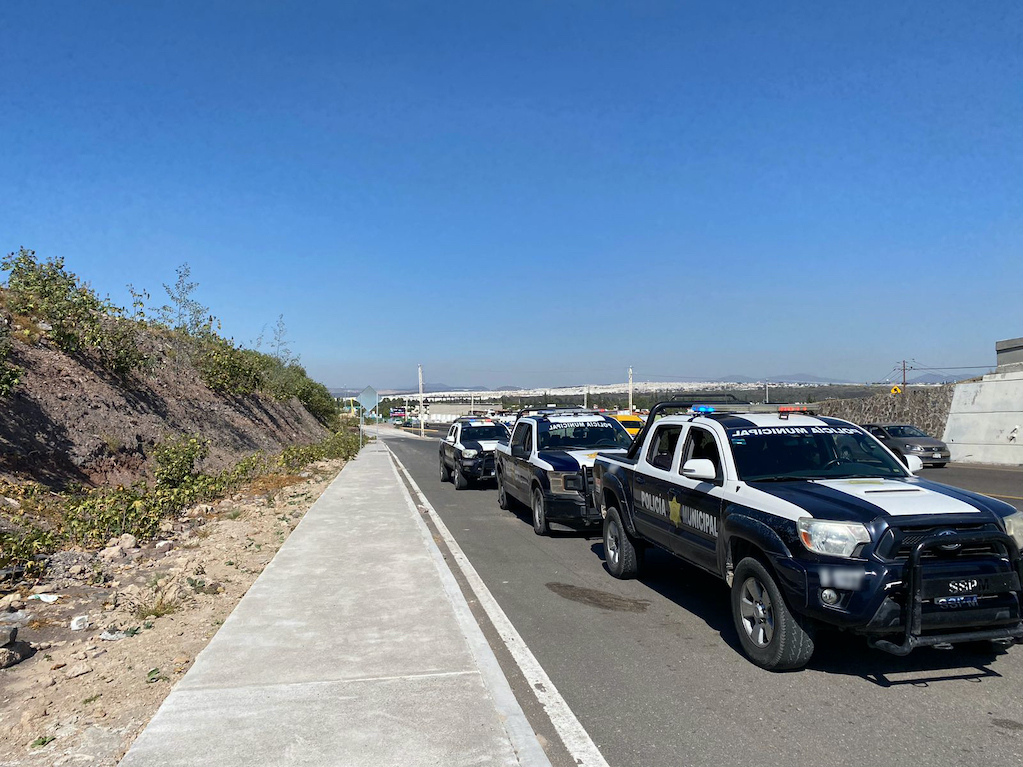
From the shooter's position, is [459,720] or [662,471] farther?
[662,471]

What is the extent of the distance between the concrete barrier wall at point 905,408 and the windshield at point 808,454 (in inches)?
1030

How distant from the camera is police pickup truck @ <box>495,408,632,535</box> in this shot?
11164 mm

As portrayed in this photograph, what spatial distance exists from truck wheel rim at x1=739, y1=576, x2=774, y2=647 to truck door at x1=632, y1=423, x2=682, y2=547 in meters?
1.49

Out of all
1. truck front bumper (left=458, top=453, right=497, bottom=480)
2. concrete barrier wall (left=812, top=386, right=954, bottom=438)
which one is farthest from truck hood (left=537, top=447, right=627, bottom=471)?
concrete barrier wall (left=812, top=386, right=954, bottom=438)

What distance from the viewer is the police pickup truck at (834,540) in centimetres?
488

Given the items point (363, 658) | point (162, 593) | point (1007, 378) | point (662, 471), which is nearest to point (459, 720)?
point (363, 658)

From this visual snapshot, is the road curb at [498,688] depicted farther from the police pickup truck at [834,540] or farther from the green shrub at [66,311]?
the green shrub at [66,311]

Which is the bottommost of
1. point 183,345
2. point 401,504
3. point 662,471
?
point 401,504

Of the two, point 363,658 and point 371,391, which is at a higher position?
point 371,391

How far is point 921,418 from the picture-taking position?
36.2 meters

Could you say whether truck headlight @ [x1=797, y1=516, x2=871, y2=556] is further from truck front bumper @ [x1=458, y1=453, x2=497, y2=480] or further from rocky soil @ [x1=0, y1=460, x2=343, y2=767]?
truck front bumper @ [x1=458, y1=453, x2=497, y2=480]

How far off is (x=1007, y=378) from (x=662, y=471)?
24728 millimetres

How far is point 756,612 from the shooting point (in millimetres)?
5750

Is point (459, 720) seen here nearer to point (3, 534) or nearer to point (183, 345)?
point (3, 534)
